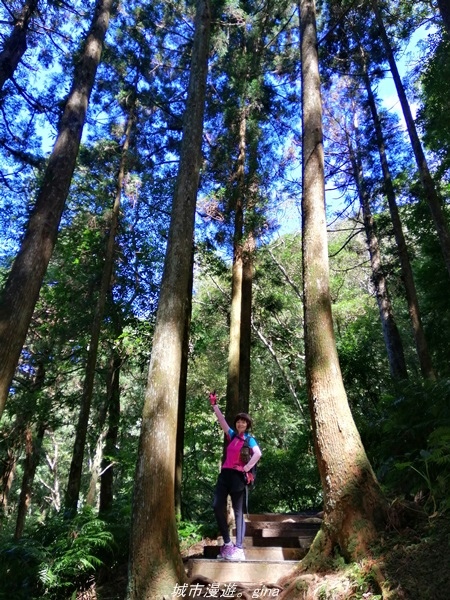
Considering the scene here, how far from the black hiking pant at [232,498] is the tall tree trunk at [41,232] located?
2957mm

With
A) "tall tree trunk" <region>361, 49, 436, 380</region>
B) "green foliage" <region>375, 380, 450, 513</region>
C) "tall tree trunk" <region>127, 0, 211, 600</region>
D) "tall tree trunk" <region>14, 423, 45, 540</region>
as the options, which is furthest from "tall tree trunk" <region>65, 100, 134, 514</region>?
"tall tree trunk" <region>361, 49, 436, 380</region>

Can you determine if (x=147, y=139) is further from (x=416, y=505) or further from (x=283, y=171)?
(x=416, y=505)

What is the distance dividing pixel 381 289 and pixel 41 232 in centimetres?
1109

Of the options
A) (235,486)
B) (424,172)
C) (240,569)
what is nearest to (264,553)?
(240,569)

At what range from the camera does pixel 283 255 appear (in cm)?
2309

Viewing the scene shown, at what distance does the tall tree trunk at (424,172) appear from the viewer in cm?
977

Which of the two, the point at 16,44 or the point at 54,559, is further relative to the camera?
the point at 16,44

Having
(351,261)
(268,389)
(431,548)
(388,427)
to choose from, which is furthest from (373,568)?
(351,261)

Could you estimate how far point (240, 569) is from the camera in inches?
196

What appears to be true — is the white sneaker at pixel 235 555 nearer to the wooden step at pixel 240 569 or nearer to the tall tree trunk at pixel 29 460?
the wooden step at pixel 240 569

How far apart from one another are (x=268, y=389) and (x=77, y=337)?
39.9 ft

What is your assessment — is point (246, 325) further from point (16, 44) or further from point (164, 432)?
point (16, 44)

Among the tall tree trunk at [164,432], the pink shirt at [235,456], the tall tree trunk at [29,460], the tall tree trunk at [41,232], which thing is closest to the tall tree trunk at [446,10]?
the tall tree trunk at [164,432]

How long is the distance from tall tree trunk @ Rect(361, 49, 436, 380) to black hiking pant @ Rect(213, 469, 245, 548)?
519 cm
